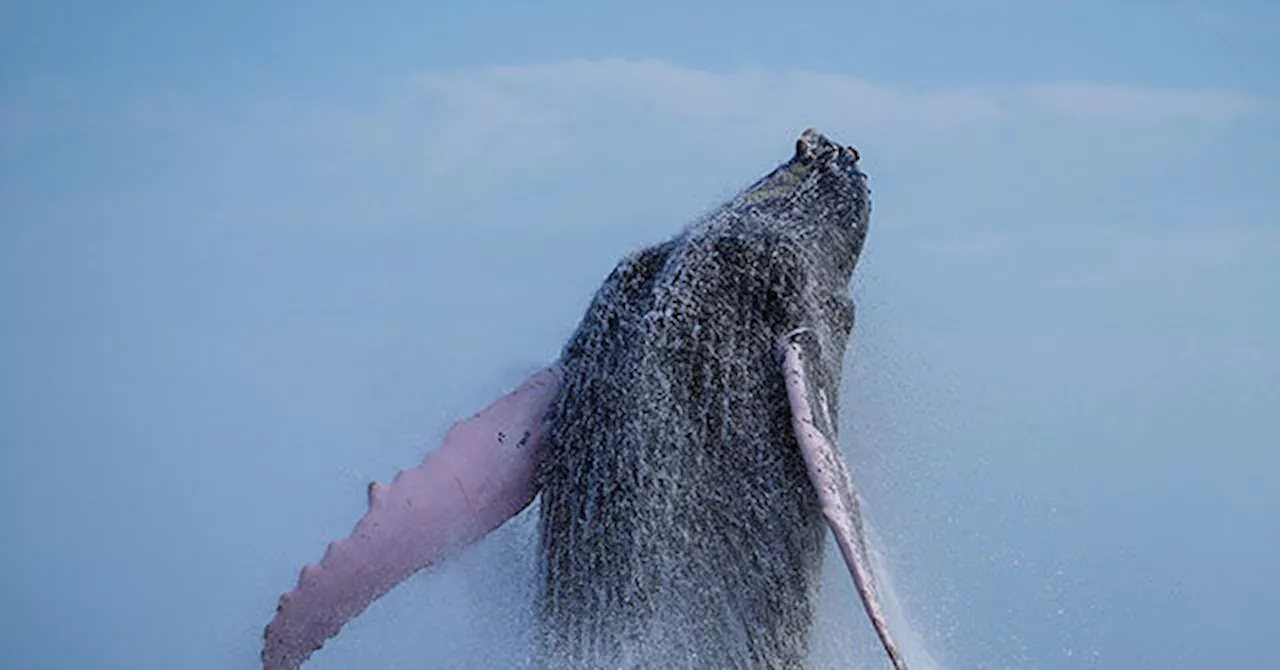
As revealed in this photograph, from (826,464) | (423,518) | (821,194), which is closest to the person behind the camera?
(826,464)

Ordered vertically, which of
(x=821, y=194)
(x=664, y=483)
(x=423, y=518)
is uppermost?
(x=821, y=194)

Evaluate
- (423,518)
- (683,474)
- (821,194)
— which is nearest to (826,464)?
(683,474)

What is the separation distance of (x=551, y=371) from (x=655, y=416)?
0.86 meters

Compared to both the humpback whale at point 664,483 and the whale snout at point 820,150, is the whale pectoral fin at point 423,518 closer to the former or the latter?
the humpback whale at point 664,483

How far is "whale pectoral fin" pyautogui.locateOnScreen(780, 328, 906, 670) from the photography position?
6957 millimetres

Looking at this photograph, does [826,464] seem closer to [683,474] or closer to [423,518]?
[683,474]

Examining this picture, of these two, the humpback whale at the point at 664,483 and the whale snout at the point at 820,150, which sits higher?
the whale snout at the point at 820,150

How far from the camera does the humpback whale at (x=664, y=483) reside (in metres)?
7.34

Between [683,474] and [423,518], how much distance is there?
1.24 m

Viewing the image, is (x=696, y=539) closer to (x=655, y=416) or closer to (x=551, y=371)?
(x=655, y=416)

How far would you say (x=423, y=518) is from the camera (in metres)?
7.86

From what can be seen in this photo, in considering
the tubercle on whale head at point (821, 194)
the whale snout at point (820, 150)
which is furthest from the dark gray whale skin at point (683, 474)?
the whale snout at point (820, 150)

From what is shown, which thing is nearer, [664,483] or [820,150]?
[664,483]

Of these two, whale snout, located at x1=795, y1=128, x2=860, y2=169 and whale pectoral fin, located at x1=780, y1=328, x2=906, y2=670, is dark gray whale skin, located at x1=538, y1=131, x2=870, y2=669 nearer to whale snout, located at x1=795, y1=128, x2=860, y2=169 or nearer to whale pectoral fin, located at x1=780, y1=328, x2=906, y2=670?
whale pectoral fin, located at x1=780, y1=328, x2=906, y2=670
